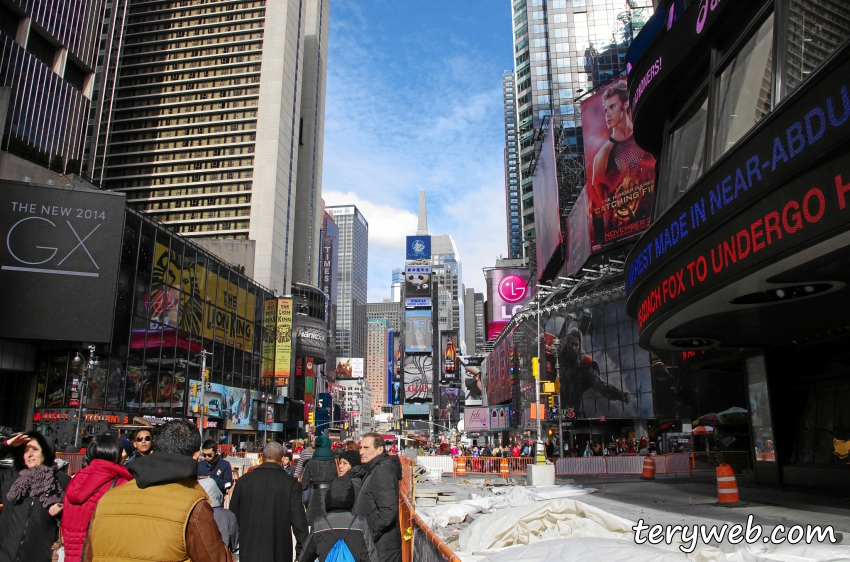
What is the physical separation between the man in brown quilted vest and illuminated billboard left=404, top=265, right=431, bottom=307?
157 m

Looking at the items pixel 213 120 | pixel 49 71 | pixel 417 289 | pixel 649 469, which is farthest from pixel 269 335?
pixel 417 289

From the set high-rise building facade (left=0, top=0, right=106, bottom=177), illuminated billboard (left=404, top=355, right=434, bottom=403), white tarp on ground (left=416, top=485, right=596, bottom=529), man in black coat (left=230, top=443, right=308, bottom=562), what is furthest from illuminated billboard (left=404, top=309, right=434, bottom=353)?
man in black coat (left=230, top=443, right=308, bottom=562)

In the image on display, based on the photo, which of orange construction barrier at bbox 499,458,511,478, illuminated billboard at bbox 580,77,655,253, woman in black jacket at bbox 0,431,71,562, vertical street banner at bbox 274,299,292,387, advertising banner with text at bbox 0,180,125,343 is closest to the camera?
woman in black jacket at bbox 0,431,71,562

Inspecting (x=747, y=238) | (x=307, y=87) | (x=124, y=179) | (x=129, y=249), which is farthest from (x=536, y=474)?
(x=307, y=87)

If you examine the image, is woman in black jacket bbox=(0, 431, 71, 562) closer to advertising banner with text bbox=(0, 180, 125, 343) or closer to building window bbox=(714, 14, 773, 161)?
building window bbox=(714, 14, 773, 161)

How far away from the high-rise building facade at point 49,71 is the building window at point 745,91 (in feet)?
211

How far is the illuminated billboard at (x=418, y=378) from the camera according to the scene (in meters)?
153

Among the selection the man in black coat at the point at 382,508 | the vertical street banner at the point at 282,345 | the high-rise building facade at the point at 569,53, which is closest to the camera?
the man in black coat at the point at 382,508

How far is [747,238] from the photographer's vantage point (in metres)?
8.91

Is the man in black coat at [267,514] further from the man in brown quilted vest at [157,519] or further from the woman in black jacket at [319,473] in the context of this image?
the man in brown quilted vest at [157,519]

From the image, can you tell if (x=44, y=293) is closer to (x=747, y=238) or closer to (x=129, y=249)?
(x=129, y=249)

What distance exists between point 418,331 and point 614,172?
11275cm

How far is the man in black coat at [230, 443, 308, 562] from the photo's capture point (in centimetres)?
605

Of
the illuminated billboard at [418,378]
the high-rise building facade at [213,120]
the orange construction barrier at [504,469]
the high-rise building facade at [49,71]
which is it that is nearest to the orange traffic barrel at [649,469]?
the orange construction barrier at [504,469]
